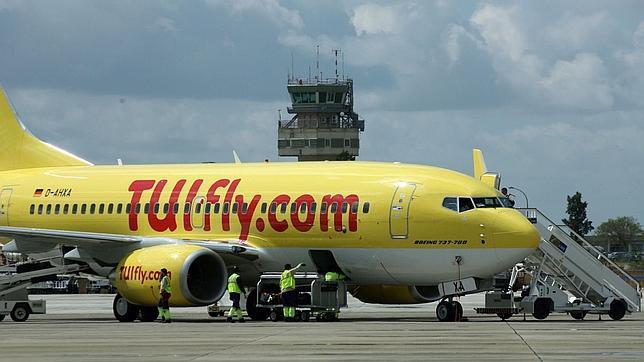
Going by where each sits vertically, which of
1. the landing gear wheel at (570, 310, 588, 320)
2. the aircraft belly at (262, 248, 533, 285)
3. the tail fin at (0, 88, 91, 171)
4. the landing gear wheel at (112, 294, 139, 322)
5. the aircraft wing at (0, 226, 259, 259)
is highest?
the tail fin at (0, 88, 91, 171)

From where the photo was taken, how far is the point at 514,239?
36625 millimetres

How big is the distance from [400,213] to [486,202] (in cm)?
223

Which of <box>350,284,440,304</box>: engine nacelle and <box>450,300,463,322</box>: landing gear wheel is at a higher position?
<box>350,284,440,304</box>: engine nacelle

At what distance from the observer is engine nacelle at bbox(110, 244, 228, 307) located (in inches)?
1507

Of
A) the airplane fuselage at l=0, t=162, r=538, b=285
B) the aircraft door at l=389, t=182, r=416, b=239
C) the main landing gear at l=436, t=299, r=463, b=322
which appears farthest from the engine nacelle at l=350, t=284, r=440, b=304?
the aircraft door at l=389, t=182, r=416, b=239

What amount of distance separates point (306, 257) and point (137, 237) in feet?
17.2

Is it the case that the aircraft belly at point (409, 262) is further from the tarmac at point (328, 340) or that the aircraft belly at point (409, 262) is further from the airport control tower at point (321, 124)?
the airport control tower at point (321, 124)

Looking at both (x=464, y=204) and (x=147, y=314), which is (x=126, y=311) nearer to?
(x=147, y=314)

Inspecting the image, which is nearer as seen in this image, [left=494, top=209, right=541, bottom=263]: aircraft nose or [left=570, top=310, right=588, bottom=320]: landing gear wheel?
[left=494, top=209, right=541, bottom=263]: aircraft nose

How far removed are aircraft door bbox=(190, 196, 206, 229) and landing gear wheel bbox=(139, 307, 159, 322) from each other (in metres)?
2.75

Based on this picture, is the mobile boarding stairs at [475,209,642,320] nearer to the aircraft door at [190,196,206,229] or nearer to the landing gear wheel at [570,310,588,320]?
the landing gear wheel at [570,310,588,320]

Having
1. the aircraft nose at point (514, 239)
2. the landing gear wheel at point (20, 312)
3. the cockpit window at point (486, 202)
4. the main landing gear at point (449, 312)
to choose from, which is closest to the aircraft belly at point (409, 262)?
the aircraft nose at point (514, 239)

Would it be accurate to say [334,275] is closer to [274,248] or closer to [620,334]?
[274,248]

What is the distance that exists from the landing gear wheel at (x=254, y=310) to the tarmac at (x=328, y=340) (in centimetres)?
149
